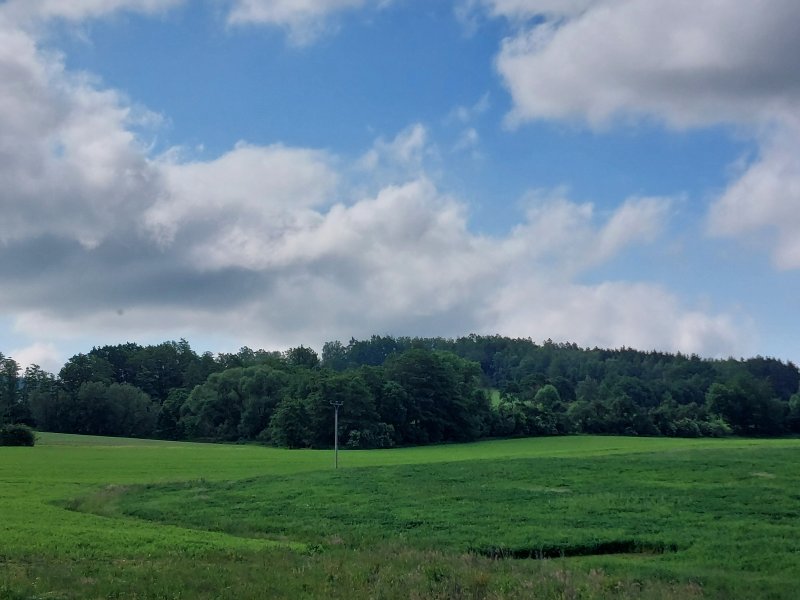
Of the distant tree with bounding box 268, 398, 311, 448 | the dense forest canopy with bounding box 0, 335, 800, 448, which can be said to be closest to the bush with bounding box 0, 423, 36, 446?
the dense forest canopy with bounding box 0, 335, 800, 448

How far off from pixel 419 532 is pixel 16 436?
84.8 meters

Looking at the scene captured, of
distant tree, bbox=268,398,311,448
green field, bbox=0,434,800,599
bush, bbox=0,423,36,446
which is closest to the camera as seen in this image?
green field, bbox=0,434,800,599

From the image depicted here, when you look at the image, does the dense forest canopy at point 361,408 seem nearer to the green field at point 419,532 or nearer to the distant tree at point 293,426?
the distant tree at point 293,426

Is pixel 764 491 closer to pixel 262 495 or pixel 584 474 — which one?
pixel 584 474

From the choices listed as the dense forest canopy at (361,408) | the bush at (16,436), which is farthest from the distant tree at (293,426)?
the bush at (16,436)

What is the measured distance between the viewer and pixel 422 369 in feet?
449

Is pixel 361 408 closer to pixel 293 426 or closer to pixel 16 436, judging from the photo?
pixel 293 426

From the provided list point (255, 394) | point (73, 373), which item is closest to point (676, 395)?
point (255, 394)

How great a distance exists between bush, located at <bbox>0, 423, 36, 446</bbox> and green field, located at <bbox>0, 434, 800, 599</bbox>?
43.5m

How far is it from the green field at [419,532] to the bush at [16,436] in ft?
143

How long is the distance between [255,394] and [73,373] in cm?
4096

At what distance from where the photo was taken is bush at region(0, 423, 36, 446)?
328 ft

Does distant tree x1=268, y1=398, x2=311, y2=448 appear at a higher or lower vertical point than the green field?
higher

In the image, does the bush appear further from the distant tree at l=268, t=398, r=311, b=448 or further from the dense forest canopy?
the distant tree at l=268, t=398, r=311, b=448
